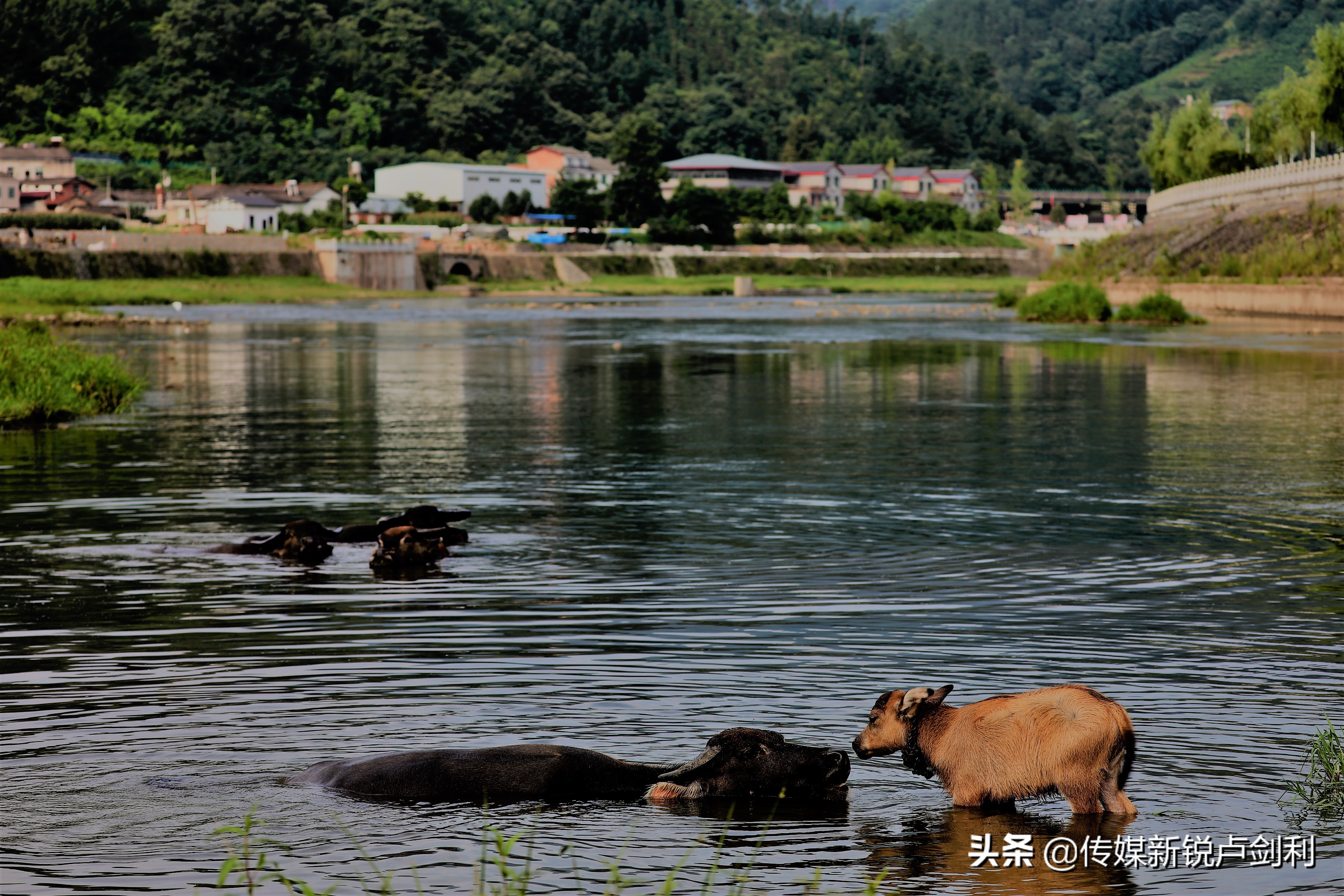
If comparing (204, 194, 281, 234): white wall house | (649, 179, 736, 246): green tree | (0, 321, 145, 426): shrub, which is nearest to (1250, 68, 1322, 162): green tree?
(0, 321, 145, 426): shrub

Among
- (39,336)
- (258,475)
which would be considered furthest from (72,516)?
(39,336)

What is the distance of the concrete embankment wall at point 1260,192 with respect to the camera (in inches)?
3179

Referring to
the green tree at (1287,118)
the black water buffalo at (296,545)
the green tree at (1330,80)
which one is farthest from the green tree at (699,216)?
the black water buffalo at (296,545)

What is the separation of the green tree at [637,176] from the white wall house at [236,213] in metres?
40.2

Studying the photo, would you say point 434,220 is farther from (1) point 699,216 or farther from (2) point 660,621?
(2) point 660,621

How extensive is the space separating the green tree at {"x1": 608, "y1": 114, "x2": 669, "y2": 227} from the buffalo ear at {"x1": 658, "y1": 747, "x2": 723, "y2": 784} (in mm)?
184270

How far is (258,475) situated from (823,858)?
733 inches

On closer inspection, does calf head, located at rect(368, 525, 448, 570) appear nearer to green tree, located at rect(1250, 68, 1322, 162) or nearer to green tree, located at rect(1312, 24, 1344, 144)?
green tree, located at rect(1312, 24, 1344, 144)

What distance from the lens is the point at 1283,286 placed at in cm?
7338

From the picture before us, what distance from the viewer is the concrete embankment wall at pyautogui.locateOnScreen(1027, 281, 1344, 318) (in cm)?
7056

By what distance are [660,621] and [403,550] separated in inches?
164

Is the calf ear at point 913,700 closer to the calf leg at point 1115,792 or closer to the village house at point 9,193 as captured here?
the calf leg at point 1115,792

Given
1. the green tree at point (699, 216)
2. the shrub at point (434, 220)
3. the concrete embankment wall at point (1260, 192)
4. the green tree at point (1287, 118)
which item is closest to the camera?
the concrete embankment wall at point (1260, 192)

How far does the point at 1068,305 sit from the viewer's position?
274ft
